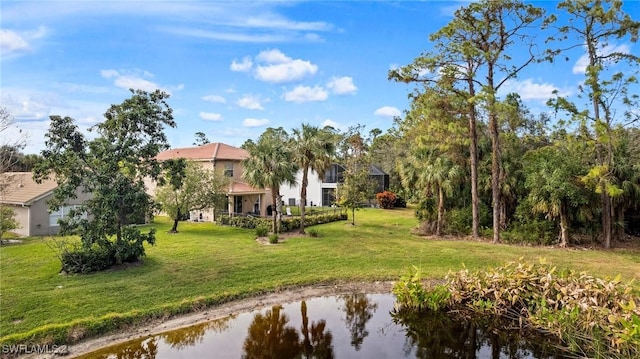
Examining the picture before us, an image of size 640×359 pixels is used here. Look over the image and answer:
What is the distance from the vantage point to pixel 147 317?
9062 mm

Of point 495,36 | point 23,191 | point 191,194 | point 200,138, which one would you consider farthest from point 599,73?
point 200,138

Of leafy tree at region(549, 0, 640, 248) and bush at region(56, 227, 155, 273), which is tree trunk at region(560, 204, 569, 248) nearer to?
leafy tree at region(549, 0, 640, 248)

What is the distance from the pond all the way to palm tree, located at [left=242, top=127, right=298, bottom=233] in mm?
10673

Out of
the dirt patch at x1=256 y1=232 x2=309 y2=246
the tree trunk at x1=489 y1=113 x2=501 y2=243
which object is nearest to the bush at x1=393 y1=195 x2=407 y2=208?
the dirt patch at x1=256 y1=232 x2=309 y2=246

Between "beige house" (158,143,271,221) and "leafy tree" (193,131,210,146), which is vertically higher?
"leafy tree" (193,131,210,146)

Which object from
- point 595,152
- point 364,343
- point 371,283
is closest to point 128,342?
point 364,343

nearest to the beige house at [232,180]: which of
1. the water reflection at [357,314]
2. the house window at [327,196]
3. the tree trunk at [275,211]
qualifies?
the tree trunk at [275,211]

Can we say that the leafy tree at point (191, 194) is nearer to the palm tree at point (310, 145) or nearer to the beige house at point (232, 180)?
the beige house at point (232, 180)

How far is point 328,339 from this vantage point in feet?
28.0

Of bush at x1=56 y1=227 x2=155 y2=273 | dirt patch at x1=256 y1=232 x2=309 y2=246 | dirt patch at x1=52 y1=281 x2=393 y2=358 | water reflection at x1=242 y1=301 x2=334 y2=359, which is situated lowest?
water reflection at x1=242 y1=301 x2=334 y2=359

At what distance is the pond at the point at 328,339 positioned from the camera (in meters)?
7.73

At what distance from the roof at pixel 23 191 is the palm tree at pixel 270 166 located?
448 inches

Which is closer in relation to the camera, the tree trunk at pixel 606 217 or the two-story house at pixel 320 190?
the tree trunk at pixel 606 217

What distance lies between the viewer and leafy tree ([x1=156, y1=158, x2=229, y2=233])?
22.2 meters
